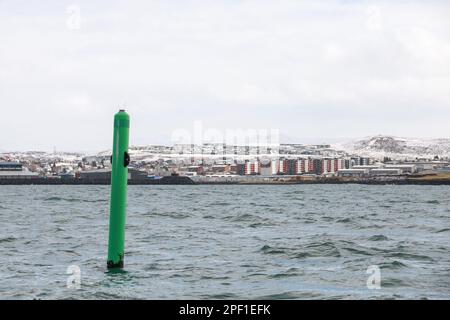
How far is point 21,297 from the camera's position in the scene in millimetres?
13820

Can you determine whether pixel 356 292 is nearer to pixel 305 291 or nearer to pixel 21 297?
pixel 305 291

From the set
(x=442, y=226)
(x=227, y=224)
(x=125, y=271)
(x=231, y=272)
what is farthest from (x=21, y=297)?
(x=442, y=226)

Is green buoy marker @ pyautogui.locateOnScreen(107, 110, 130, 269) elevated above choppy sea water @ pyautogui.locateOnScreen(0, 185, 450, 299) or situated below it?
above

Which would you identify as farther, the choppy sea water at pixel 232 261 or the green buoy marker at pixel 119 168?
the choppy sea water at pixel 232 261

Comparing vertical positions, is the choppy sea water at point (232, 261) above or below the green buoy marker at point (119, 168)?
below

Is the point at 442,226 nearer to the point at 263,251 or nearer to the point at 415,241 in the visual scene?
the point at 415,241

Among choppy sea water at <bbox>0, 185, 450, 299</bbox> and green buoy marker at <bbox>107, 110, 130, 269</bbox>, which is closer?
green buoy marker at <bbox>107, 110, 130, 269</bbox>

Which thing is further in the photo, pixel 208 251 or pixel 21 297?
pixel 208 251
